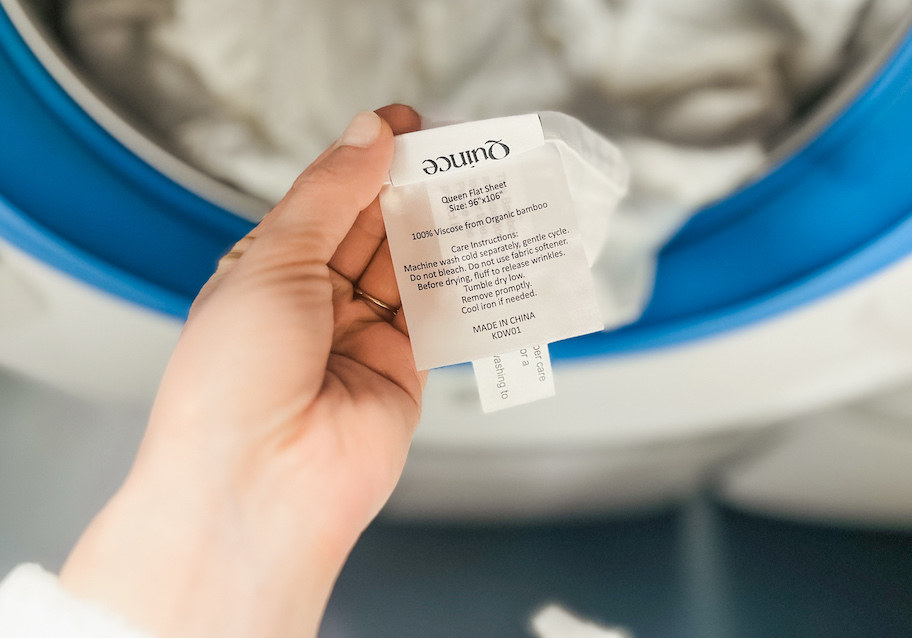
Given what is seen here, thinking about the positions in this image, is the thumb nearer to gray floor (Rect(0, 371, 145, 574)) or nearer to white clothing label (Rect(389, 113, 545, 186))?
white clothing label (Rect(389, 113, 545, 186))

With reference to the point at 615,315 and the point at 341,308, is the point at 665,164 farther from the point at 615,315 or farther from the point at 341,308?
the point at 341,308

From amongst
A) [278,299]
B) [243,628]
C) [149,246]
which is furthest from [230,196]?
[243,628]

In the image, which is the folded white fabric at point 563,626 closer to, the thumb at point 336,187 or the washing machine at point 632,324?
the washing machine at point 632,324

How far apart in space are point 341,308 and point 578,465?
227mm

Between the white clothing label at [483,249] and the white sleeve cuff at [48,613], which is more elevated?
the white clothing label at [483,249]

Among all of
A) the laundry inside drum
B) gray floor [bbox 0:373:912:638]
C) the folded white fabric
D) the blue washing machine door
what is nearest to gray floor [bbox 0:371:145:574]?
gray floor [bbox 0:373:912:638]

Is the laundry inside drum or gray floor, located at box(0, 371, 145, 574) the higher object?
the laundry inside drum

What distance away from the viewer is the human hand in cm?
34

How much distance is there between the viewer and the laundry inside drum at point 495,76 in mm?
490

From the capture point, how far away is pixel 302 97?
1.69 feet

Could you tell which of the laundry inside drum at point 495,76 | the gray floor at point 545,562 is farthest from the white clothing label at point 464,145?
the gray floor at point 545,562

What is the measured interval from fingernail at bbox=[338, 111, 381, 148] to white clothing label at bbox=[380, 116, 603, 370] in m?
0.02

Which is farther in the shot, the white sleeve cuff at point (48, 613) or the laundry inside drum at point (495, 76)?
the laundry inside drum at point (495, 76)

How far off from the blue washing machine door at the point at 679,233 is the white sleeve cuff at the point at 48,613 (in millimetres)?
197
